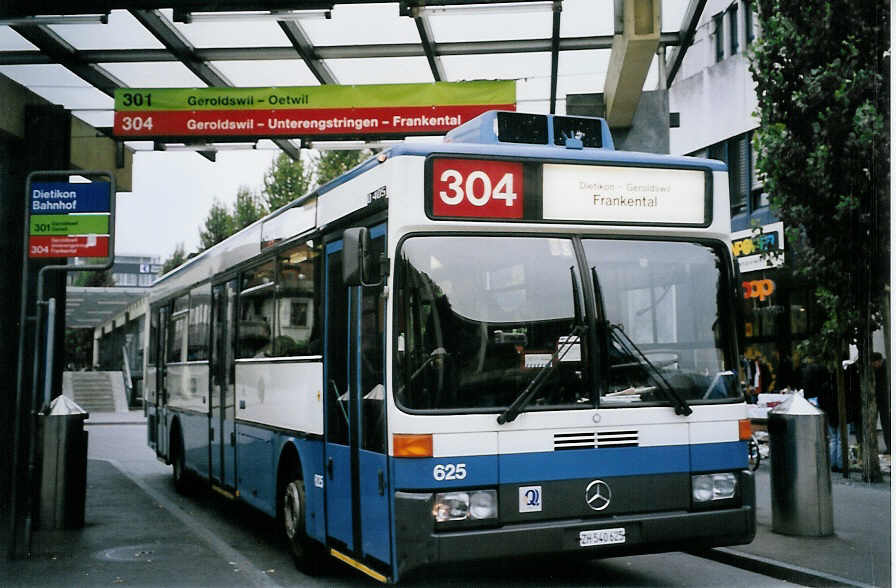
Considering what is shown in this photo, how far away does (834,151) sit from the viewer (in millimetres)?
12617

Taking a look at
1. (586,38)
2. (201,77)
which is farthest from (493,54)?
(201,77)

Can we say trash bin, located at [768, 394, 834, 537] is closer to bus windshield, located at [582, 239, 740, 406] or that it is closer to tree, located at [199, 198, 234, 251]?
bus windshield, located at [582, 239, 740, 406]

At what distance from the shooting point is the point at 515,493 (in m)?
6.35

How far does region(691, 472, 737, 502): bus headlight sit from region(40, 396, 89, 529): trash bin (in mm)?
6536

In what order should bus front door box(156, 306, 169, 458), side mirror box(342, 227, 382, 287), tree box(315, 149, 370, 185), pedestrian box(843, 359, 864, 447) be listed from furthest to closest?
tree box(315, 149, 370, 185) < pedestrian box(843, 359, 864, 447) < bus front door box(156, 306, 169, 458) < side mirror box(342, 227, 382, 287)

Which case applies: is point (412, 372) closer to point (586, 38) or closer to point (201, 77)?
point (586, 38)

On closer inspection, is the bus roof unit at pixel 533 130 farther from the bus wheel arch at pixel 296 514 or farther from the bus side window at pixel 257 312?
the bus wheel arch at pixel 296 514

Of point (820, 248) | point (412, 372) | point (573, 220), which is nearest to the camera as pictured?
point (412, 372)

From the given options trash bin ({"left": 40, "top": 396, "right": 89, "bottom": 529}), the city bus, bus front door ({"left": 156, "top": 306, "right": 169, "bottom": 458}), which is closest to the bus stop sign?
trash bin ({"left": 40, "top": 396, "right": 89, "bottom": 529})

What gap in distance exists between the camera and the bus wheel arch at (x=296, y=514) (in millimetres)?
8250

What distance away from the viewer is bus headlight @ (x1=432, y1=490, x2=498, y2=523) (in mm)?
6223

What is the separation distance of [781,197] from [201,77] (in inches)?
302

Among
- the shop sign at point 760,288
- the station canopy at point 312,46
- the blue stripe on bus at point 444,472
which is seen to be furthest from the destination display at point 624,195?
the shop sign at point 760,288

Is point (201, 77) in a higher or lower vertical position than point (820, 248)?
higher
